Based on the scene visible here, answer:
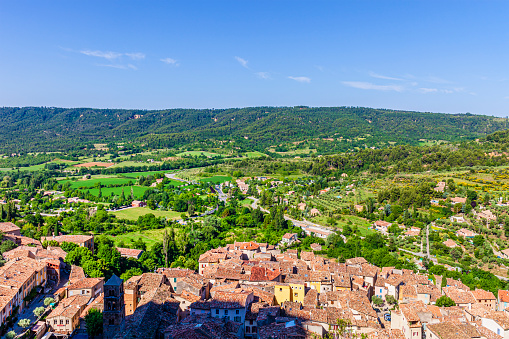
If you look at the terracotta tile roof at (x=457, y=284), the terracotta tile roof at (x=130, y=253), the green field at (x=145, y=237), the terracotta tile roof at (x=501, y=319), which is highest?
the terracotta tile roof at (x=501, y=319)

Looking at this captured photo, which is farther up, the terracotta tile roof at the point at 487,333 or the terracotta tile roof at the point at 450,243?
the terracotta tile roof at the point at 487,333

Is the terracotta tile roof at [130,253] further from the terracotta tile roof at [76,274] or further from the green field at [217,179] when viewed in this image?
the green field at [217,179]

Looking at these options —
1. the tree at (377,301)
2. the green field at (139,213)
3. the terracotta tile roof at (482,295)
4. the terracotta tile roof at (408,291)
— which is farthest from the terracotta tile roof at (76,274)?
the terracotta tile roof at (482,295)

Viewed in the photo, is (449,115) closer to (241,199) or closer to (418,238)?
(241,199)

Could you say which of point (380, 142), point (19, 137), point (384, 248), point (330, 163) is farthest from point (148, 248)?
point (19, 137)

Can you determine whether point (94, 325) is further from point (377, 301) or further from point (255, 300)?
point (377, 301)

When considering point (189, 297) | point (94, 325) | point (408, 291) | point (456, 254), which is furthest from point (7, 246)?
point (456, 254)
